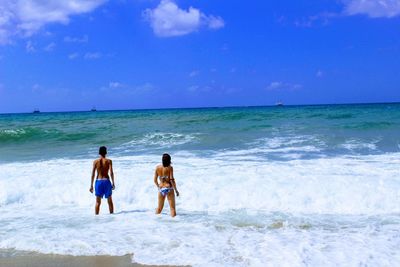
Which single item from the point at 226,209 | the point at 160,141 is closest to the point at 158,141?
the point at 160,141

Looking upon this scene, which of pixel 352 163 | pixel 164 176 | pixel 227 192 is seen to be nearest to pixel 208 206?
pixel 227 192

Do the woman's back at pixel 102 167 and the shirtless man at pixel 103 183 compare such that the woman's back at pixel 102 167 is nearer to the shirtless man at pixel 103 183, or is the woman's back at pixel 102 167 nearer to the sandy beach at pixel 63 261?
the shirtless man at pixel 103 183

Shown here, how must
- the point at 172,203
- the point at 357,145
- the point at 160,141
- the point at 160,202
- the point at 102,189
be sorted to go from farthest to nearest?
the point at 160,141 → the point at 357,145 → the point at 102,189 → the point at 160,202 → the point at 172,203

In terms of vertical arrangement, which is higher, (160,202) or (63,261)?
(160,202)

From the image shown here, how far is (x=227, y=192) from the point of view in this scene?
937 cm

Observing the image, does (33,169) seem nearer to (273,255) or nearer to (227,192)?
(227,192)

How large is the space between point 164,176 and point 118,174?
3004mm

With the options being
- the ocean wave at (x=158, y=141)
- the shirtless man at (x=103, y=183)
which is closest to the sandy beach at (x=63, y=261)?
the shirtless man at (x=103, y=183)

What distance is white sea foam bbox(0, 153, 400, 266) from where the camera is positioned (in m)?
5.98

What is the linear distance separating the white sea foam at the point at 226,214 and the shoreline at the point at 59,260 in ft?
0.57

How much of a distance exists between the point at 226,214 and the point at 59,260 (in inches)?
130

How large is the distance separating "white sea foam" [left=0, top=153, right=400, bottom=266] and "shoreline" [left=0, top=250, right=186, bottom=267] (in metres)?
0.17

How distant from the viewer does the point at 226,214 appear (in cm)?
813

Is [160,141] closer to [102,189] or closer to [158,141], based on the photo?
[158,141]
